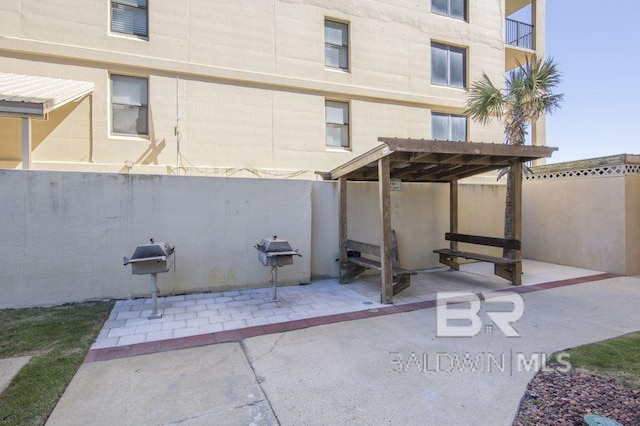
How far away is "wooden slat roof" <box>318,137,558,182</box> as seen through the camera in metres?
5.47

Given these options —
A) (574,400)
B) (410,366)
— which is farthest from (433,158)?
(574,400)

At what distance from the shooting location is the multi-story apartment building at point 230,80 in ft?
22.7

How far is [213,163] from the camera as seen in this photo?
813 cm

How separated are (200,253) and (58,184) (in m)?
2.60

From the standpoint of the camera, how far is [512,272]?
7.11 m

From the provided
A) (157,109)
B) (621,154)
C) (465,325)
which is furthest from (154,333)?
(621,154)

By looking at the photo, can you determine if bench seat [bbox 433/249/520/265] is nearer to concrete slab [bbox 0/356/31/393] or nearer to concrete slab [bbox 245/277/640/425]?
concrete slab [bbox 245/277/640/425]

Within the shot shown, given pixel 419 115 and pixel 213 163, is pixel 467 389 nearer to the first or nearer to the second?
pixel 213 163

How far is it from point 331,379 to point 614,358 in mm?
→ 3172

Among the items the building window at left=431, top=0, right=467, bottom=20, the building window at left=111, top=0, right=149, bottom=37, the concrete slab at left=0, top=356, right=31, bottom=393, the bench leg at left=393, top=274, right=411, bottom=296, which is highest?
the building window at left=431, top=0, right=467, bottom=20

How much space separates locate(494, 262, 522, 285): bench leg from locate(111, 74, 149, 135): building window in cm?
858

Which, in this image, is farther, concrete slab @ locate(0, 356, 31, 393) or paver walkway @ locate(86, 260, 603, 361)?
paver walkway @ locate(86, 260, 603, 361)

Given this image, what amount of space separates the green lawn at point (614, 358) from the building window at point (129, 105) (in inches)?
343
